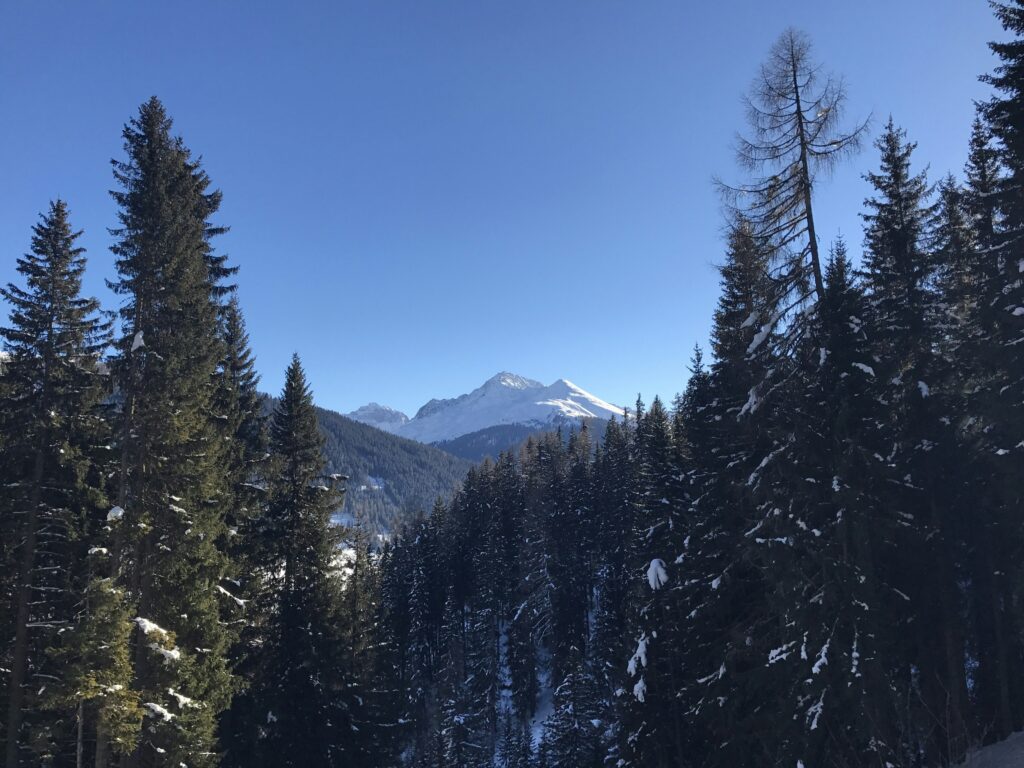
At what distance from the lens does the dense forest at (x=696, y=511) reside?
1339 centimetres

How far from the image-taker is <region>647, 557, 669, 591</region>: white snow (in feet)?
66.3

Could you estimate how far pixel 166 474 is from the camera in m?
16.8

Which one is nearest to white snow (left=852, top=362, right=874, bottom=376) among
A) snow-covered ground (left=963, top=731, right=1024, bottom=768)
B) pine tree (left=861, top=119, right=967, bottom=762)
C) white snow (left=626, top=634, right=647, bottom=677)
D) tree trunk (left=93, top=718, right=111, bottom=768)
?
pine tree (left=861, top=119, right=967, bottom=762)

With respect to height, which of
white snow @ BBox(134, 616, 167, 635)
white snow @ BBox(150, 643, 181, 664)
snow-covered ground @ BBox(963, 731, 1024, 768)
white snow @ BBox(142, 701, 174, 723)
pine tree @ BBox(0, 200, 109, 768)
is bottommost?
snow-covered ground @ BBox(963, 731, 1024, 768)

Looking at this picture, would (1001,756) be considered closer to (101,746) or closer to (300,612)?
(101,746)

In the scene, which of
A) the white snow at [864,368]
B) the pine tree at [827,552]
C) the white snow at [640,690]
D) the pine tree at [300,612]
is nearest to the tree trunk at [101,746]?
the pine tree at [300,612]

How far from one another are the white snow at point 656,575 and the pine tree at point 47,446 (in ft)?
54.2

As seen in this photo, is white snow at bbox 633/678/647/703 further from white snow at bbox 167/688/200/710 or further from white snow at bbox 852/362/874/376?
white snow at bbox 167/688/200/710

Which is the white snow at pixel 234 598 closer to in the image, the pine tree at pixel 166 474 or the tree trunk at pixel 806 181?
the pine tree at pixel 166 474

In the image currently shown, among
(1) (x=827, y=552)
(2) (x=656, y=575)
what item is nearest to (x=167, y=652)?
(2) (x=656, y=575)

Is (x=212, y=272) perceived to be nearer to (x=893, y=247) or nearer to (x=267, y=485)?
(x=267, y=485)

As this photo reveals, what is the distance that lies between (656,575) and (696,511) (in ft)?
9.01

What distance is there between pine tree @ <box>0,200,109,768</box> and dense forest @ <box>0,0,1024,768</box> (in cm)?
8

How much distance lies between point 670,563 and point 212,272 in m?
20.5
